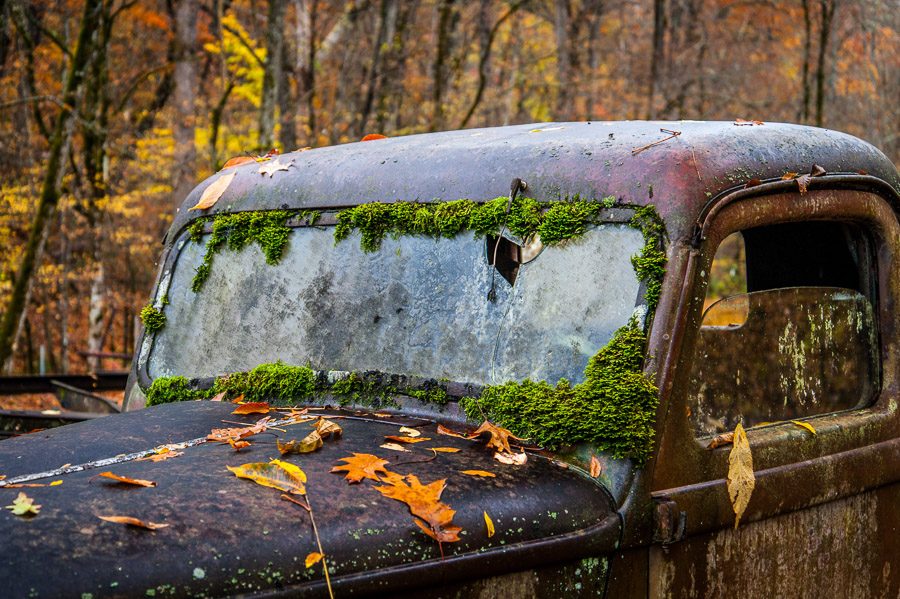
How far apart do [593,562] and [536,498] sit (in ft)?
0.71

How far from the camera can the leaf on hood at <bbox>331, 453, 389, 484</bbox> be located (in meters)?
1.86

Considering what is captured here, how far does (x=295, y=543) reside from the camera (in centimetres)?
162

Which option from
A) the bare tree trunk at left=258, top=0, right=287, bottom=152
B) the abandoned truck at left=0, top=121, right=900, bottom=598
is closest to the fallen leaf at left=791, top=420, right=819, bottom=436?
the abandoned truck at left=0, top=121, right=900, bottom=598

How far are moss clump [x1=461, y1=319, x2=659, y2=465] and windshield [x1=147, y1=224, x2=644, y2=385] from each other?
50mm

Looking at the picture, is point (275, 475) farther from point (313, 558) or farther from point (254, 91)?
point (254, 91)

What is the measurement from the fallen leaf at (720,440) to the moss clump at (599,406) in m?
0.27

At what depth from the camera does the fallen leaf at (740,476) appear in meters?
2.23

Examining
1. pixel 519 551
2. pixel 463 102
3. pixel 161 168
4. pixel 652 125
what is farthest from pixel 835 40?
pixel 519 551

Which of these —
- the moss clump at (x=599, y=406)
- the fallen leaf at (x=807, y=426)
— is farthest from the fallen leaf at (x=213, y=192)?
the fallen leaf at (x=807, y=426)

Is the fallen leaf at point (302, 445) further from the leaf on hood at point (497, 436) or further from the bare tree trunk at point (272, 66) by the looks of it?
the bare tree trunk at point (272, 66)

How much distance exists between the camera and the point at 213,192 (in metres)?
3.24

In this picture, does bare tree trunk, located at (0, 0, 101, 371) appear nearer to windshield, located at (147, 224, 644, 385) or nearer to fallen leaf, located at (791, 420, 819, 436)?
windshield, located at (147, 224, 644, 385)

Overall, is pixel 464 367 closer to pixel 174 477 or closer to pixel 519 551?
pixel 519 551

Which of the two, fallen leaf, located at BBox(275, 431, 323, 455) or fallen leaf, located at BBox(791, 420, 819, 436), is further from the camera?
fallen leaf, located at BBox(791, 420, 819, 436)
